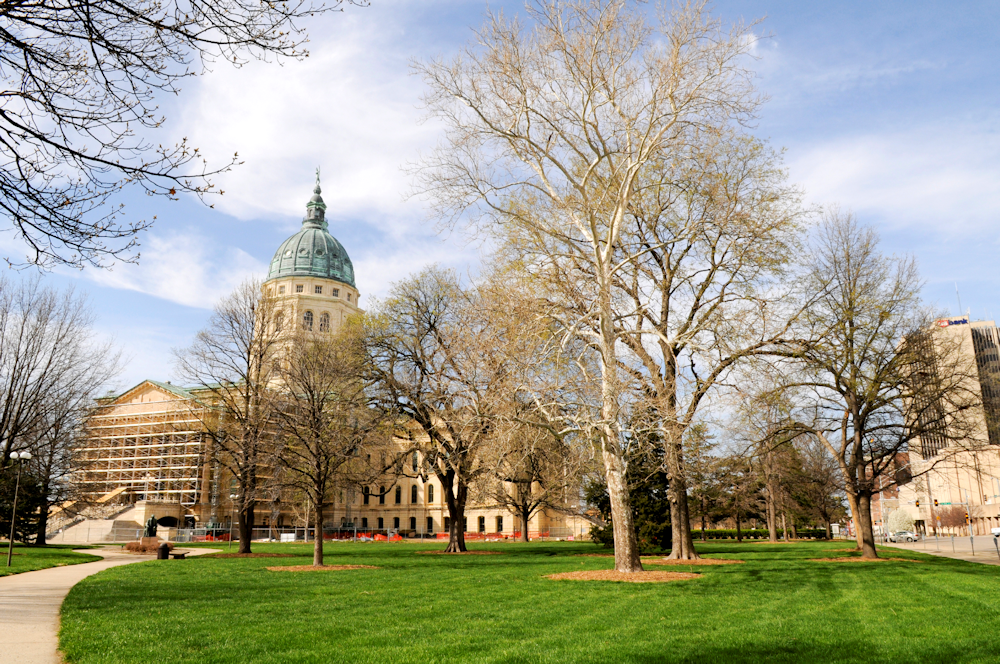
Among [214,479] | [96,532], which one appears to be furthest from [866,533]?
[96,532]

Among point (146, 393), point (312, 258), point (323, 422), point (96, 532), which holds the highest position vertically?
point (312, 258)

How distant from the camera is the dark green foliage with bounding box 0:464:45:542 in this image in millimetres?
33031

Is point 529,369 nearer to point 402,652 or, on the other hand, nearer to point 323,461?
point 323,461

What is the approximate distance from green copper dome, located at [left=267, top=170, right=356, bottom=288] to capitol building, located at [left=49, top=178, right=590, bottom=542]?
6.2 inches

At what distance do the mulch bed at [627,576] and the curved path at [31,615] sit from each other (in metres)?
10.1

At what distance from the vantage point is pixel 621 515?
17.5 metres

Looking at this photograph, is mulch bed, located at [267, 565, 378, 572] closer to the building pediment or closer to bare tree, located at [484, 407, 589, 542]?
bare tree, located at [484, 407, 589, 542]

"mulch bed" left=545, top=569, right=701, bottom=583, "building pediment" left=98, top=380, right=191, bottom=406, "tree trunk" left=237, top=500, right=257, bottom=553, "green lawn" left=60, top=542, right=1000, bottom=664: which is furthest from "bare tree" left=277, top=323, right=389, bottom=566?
"building pediment" left=98, top=380, right=191, bottom=406

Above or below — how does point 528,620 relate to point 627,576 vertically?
above

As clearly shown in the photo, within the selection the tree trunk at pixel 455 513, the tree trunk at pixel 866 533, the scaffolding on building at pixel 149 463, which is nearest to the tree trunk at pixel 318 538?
the tree trunk at pixel 455 513

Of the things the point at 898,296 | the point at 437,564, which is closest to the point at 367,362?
the point at 437,564

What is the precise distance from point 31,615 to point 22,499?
31.8 m

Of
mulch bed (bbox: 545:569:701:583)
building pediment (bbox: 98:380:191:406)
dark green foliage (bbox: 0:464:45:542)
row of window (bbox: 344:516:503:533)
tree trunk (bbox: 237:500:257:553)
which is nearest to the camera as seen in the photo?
mulch bed (bbox: 545:569:701:583)

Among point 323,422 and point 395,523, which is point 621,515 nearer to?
point 323,422
